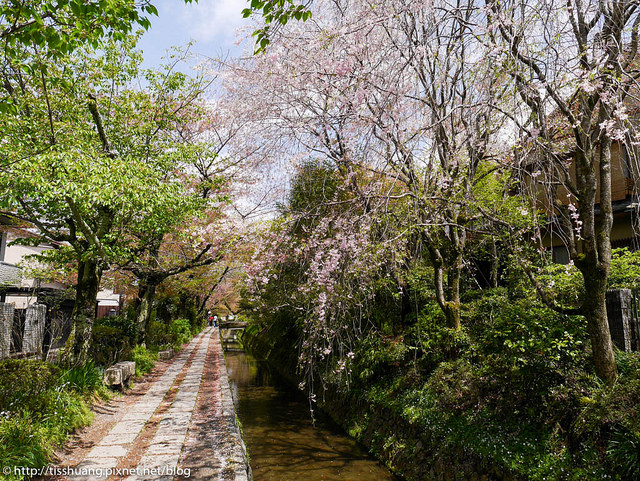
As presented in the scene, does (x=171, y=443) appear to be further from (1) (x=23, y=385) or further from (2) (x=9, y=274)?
(2) (x=9, y=274)

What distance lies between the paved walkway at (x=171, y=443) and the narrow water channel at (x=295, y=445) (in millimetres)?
948

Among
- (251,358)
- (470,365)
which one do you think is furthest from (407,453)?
(251,358)

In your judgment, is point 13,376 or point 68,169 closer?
point 13,376

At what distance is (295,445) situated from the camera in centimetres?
826

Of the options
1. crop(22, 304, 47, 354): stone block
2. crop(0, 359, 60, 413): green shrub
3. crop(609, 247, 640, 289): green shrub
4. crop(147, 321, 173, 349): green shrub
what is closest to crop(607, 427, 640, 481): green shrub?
crop(609, 247, 640, 289): green shrub

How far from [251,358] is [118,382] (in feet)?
54.1

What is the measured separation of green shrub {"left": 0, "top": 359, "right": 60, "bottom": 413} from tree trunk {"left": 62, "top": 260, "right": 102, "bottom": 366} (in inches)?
95.7

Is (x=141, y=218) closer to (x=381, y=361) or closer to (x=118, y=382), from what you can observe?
(x=118, y=382)

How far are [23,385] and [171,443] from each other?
230 cm

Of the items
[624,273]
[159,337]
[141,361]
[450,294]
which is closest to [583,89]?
[624,273]

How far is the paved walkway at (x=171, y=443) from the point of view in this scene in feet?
16.1

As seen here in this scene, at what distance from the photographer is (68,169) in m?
6.50

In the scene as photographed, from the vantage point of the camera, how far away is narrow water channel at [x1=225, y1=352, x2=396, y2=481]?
6855mm

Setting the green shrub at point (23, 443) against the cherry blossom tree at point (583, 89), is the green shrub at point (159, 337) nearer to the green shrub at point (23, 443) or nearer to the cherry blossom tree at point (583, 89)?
the green shrub at point (23, 443)
